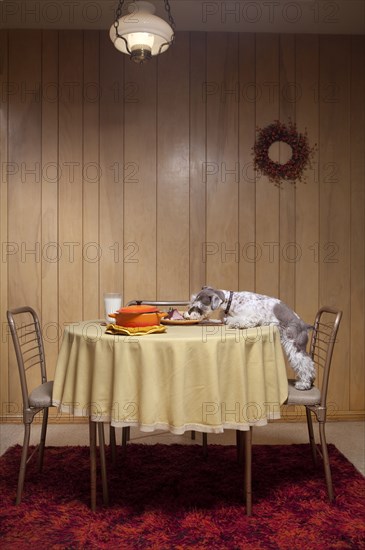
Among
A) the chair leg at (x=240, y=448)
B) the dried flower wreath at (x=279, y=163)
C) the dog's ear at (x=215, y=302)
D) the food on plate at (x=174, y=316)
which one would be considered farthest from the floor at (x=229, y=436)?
the dried flower wreath at (x=279, y=163)

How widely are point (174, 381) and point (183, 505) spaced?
684 millimetres

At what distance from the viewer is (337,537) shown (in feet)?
6.29

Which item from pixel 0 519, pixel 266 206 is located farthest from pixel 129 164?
pixel 0 519

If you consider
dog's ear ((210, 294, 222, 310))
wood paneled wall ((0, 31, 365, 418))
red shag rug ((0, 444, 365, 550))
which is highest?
wood paneled wall ((0, 31, 365, 418))

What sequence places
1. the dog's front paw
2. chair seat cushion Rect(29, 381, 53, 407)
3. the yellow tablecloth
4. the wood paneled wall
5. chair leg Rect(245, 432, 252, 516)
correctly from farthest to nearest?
1. the wood paneled wall
2. the dog's front paw
3. chair seat cushion Rect(29, 381, 53, 407)
4. chair leg Rect(245, 432, 252, 516)
5. the yellow tablecloth

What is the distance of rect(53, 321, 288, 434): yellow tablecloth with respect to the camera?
1888mm

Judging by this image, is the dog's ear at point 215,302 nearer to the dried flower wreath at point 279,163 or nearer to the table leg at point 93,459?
the table leg at point 93,459

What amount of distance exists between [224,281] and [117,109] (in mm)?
1493

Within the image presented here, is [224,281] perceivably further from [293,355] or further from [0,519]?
[0,519]

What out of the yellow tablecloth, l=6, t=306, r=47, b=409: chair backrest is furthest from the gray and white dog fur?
l=6, t=306, r=47, b=409: chair backrest

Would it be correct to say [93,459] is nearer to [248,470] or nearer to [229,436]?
[248,470]

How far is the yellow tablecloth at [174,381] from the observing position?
189 cm

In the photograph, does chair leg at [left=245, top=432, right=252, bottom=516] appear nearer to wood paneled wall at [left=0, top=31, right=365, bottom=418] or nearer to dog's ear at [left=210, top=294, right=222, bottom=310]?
dog's ear at [left=210, top=294, right=222, bottom=310]

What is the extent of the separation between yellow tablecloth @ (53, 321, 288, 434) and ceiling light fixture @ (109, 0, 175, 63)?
1.50m
